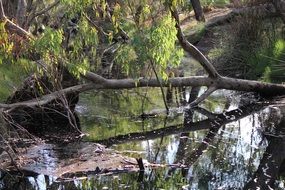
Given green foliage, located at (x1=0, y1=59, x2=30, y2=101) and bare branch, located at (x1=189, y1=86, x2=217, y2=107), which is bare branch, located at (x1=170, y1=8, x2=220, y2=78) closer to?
bare branch, located at (x1=189, y1=86, x2=217, y2=107)

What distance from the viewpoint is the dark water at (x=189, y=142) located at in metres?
8.67

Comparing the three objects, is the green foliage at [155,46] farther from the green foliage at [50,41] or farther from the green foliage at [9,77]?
the green foliage at [9,77]

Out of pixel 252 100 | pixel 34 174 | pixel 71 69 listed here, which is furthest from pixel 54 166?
pixel 252 100

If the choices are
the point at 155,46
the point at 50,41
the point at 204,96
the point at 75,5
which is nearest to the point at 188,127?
the point at 204,96

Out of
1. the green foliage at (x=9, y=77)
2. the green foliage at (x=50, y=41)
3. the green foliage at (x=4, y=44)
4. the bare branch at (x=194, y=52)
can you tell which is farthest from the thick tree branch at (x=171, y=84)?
the green foliage at (x=50, y=41)

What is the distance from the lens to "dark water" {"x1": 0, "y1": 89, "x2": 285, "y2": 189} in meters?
8.67

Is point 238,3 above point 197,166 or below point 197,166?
above

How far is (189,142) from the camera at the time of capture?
10883 millimetres

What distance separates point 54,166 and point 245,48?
28.4 ft

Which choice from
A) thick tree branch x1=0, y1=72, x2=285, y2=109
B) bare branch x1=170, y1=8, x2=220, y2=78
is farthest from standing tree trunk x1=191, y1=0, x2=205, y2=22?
bare branch x1=170, y1=8, x2=220, y2=78

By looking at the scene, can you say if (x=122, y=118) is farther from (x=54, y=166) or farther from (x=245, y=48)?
(x=245, y=48)

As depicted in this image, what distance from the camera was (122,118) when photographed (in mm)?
13102

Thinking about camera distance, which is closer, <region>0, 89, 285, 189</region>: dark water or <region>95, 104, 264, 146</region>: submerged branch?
<region>0, 89, 285, 189</region>: dark water

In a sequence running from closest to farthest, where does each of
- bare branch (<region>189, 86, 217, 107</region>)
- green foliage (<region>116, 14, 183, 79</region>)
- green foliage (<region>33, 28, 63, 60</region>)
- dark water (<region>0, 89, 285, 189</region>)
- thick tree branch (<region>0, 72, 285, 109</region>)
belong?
dark water (<region>0, 89, 285, 189</region>) → green foliage (<region>33, 28, 63, 60</region>) → green foliage (<region>116, 14, 183, 79</region>) → thick tree branch (<region>0, 72, 285, 109</region>) → bare branch (<region>189, 86, 217, 107</region>)
